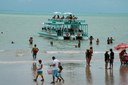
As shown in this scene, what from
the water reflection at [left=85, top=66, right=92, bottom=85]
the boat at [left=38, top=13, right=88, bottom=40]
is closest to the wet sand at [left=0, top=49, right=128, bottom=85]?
the water reflection at [left=85, top=66, right=92, bottom=85]

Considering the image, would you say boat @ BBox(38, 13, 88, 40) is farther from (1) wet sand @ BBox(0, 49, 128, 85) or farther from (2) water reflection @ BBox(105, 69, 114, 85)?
(2) water reflection @ BBox(105, 69, 114, 85)

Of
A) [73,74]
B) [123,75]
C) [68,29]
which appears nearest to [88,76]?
[73,74]

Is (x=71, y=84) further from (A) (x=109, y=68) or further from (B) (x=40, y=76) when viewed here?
(A) (x=109, y=68)

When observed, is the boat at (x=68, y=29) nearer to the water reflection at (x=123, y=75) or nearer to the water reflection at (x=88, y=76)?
the water reflection at (x=123, y=75)

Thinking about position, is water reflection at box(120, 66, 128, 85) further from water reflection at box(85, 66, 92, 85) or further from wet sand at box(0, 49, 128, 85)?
water reflection at box(85, 66, 92, 85)

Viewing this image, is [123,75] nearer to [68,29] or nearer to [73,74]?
[73,74]

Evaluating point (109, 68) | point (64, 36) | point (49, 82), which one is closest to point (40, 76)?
point (49, 82)

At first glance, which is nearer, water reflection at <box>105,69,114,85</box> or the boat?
water reflection at <box>105,69,114,85</box>

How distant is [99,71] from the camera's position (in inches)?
931

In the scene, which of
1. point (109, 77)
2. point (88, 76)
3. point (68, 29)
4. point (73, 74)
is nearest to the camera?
point (109, 77)

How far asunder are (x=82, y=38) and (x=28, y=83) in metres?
42.8

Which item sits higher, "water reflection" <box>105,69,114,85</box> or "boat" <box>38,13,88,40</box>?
"water reflection" <box>105,69,114,85</box>

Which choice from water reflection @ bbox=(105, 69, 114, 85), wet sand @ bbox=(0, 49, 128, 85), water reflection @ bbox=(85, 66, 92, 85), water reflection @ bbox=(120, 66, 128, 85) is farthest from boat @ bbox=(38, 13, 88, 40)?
water reflection @ bbox=(105, 69, 114, 85)

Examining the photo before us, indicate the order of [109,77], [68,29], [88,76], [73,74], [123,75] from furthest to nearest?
[68,29] < [73,74] < [123,75] < [88,76] < [109,77]
